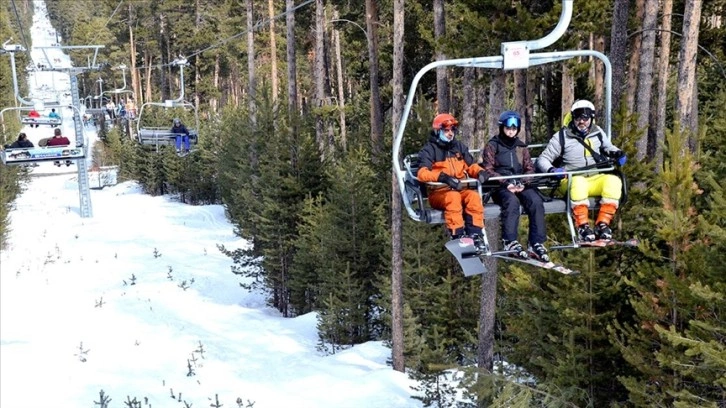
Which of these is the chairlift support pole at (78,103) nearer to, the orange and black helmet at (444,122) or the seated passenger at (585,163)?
the orange and black helmet at (444,122)

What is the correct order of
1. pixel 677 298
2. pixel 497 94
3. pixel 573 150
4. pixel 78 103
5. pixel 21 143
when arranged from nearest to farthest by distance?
pixel 573 150, pixel 677 298, pixel 497 94, pixel 21 143, pixel 78 103

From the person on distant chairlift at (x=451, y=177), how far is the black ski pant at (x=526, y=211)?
0.32 meters

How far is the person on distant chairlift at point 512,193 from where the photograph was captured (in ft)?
25.0

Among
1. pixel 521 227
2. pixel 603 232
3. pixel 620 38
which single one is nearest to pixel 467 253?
pixel 603 232

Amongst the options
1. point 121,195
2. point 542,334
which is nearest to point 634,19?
point 542,334

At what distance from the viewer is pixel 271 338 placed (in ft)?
70.6

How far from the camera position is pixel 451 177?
286 inches

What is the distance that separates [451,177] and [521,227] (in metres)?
5.96

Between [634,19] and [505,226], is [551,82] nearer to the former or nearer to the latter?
[634,19]

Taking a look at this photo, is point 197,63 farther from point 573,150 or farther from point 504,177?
point 504,177

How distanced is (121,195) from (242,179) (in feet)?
80.6

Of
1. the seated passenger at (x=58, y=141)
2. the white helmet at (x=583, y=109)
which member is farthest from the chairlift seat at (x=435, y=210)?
the seated passenger at (x=58, y=141)

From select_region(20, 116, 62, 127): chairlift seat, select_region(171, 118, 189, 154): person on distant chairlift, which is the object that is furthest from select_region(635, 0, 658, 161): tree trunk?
select_region(20, 116, 62, 127): chairlift seat

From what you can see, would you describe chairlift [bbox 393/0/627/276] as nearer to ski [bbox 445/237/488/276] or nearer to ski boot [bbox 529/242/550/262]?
ski [bbox 445/237/488/276]
